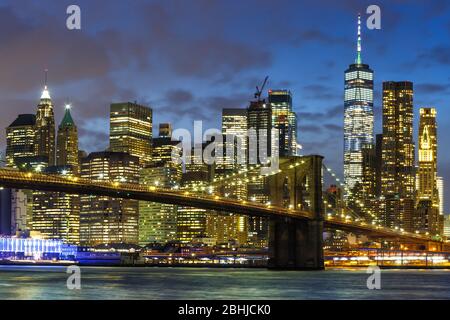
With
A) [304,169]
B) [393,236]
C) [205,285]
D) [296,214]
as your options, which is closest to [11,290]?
[205,285]

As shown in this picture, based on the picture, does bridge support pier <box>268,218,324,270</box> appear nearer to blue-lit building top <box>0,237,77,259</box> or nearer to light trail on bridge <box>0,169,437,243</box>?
light trail on bridge <box>0,169,437,243</box>

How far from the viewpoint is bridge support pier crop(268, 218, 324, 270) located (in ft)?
301

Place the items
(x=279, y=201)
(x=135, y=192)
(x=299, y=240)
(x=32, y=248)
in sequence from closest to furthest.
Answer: (x=135, y=192), (x=299, y=240), (x=279, y=201), (x=32, y=248)

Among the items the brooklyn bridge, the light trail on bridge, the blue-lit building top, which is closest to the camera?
the light trail on bridge

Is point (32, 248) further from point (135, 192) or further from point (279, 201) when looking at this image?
point (135, 192)

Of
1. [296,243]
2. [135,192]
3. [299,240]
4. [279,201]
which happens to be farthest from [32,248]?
[135,192]

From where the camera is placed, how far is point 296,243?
91938mm

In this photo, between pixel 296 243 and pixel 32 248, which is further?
pixel 32 248

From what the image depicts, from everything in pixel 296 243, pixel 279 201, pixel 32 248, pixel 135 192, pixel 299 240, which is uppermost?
pixel 135 192

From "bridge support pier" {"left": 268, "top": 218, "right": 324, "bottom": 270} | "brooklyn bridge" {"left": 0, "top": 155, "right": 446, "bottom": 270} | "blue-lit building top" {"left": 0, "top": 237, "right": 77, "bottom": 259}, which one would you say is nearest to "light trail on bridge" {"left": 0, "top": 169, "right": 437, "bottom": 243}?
"brooklyn bridge" {"left": 0, "top": 155, "right": 446, "bottom": 270}

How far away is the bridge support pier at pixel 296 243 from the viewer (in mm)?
91625

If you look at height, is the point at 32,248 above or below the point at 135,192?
below

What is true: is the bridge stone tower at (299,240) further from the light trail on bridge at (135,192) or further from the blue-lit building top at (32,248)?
the blue-lit building top at (32,248)
